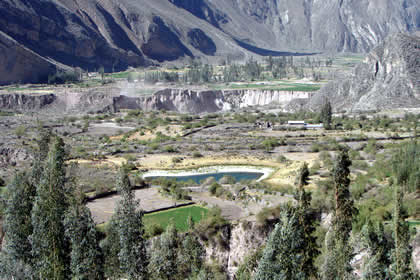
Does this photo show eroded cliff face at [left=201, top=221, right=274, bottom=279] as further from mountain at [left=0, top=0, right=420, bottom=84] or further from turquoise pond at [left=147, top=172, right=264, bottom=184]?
mountain at [left=0, top=0, right=420, bottom=84]

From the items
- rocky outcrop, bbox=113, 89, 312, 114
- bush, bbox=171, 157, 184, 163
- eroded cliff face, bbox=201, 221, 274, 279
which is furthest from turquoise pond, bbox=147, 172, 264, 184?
rocky outcrop, bbox=113, 89, 312, 114

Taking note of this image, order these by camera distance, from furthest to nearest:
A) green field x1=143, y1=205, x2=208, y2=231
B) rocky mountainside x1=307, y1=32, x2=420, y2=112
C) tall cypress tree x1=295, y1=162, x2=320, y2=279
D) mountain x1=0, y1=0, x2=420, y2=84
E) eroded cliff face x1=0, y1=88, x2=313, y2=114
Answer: mountain x1=0, y1=0, x2=420, y2=84, eroded cliff face x1=0, y1=88, x2=313, y2=114, rocky mountainside x1=307, y1=32, x2=420, y2=112, green field x1=143, y1=205, x2=208, y2=231, tall cypress tree x1=295, y1=162, x2=320, y2=279

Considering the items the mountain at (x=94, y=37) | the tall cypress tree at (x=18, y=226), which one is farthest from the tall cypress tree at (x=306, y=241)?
the mountain at (x=94, y=37)

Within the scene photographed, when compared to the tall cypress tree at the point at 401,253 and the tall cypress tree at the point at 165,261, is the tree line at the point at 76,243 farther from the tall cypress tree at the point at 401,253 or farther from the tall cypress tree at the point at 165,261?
the tall cypress tree at the point at 401,253

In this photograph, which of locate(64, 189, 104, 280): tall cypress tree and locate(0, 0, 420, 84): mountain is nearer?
locate(64, 189, 104, 280): tall cypress tree

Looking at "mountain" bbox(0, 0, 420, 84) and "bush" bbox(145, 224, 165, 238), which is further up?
"mountain" bbox(0, 0, 420, 84)
